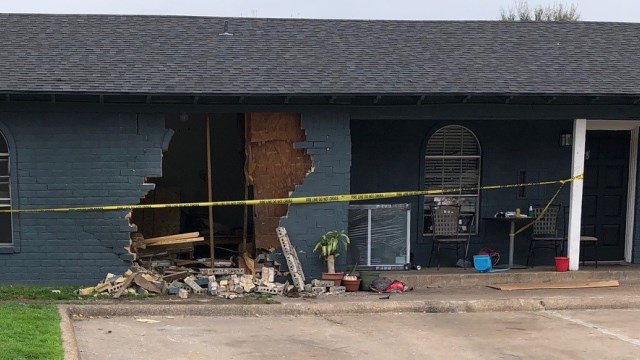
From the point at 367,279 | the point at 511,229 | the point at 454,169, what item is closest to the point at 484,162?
the point at 454,169

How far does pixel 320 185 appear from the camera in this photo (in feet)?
32.8

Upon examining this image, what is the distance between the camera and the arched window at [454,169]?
11367 mm

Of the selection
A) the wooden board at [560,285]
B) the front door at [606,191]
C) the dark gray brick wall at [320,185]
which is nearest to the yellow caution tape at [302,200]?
the dark gray brick wall at [320,185]

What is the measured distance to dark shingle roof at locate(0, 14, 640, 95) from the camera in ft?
31.0

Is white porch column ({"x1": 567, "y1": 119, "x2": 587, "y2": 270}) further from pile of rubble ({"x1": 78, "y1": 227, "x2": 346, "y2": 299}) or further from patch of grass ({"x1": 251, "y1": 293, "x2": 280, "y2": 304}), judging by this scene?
patch of grass ({"x1": 251, "y1": 293, "x2": 280, "y2": 304})

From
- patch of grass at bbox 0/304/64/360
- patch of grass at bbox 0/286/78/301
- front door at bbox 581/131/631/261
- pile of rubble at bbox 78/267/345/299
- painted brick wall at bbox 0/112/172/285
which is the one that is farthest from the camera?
front door at bbox 581/131/631/261

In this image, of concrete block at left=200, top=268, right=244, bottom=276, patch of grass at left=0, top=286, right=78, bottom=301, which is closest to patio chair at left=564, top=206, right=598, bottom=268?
concrete block at left=200, top=268, right=244, bottom=276

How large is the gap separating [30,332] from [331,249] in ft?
14.4

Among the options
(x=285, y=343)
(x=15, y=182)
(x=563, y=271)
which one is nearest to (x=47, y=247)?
(x=15, y=182)

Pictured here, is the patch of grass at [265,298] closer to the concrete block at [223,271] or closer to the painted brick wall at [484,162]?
the concrete block at [223,271]

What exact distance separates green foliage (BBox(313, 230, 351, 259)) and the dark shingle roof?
2122 mm

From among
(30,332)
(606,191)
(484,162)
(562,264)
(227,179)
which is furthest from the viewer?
(227,179)

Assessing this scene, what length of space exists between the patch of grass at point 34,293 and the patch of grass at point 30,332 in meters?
0.63

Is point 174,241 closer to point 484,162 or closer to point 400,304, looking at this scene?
point 400,304
